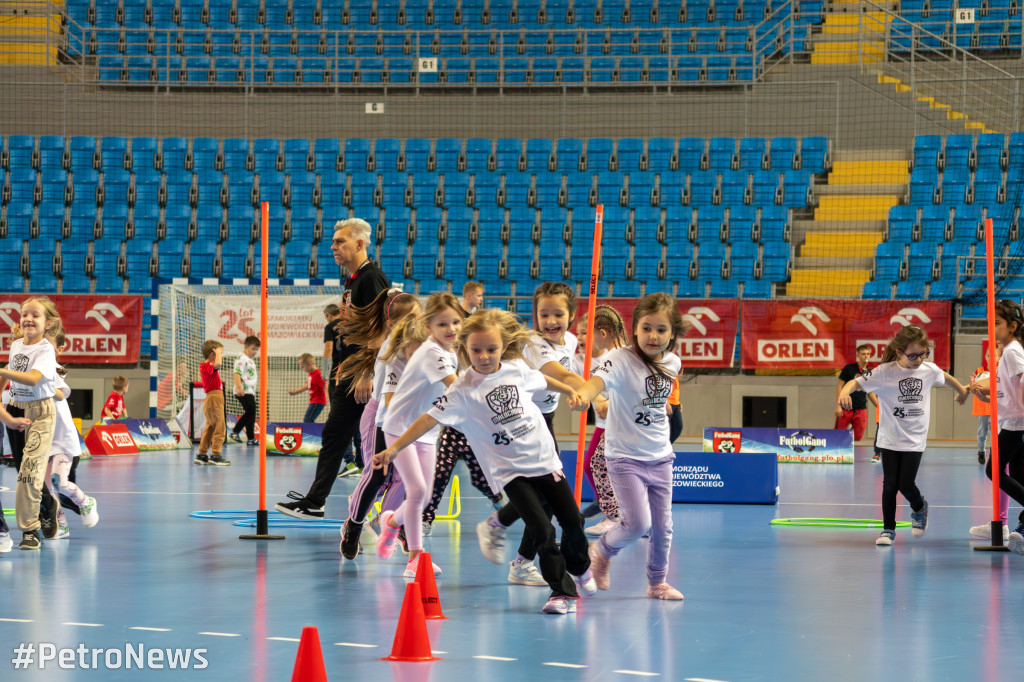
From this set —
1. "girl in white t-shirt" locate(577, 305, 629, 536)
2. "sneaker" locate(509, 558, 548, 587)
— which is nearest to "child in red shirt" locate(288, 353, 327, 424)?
"girl in white t-shirt" locate(577, 305, 629, 536)

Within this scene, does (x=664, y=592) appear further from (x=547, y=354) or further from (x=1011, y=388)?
(x=1011, y=388)

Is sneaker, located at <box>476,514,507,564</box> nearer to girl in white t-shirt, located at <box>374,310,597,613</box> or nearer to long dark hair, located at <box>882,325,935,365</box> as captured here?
girl in white t-shirt, located at <box>374,310,597,613</box>

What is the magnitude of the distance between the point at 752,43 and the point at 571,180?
5.38m

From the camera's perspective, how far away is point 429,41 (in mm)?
26188

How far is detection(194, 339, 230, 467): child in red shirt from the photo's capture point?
15.0 m

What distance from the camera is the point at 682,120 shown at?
24.1m

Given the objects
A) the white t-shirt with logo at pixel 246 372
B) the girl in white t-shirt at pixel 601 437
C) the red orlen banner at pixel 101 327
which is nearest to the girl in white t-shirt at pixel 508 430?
the girl in white t-shirt at pixel 601 437

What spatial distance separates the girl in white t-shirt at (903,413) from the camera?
311 inches

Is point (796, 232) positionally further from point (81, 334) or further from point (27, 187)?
point (27, 187)

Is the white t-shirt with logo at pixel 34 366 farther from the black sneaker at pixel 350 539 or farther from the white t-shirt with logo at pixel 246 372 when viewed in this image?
the white t-shirt with logo at pixel 246 372

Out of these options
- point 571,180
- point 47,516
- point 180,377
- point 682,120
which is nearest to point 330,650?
point 47,516

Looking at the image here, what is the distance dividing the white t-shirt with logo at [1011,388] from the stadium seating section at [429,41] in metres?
17.0

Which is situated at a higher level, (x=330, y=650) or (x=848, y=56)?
(x=848, y=56)

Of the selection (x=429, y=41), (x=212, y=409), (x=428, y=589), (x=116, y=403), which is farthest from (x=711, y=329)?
(x=428, y=589)
